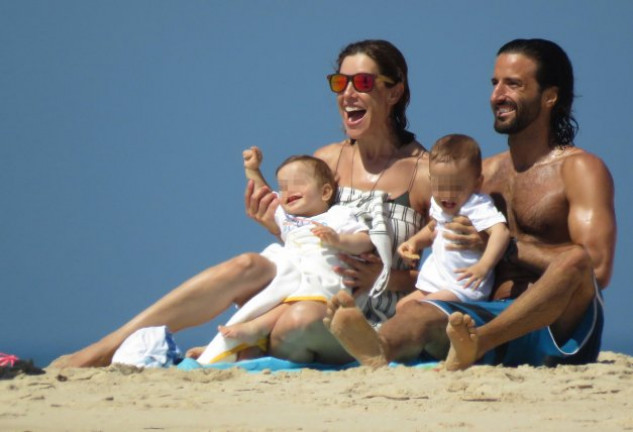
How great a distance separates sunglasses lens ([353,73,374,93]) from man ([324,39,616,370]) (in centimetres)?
61

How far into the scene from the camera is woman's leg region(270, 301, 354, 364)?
18.7 feet

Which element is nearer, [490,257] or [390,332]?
[390,332]

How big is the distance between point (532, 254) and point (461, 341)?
0.87 meters

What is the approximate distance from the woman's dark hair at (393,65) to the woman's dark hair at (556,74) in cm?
52

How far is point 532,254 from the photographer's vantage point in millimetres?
5762

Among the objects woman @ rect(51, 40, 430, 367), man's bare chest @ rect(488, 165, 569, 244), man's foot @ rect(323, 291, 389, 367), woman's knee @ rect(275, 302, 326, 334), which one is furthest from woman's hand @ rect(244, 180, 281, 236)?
man's bare chest @ rect(488, 165, 569, 244)

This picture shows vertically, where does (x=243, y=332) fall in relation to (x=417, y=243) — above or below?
below

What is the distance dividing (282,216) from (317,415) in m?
1.81

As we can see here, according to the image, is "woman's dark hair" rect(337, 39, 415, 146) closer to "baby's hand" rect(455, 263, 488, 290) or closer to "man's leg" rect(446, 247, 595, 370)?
"baby's hand" rect(455, 263, 488, 290)

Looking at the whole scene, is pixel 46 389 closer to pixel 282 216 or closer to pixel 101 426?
pixel 101 426

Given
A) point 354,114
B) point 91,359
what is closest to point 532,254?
point 354,114

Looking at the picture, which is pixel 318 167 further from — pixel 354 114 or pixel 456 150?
pixel 456 150

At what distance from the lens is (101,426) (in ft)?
13.9

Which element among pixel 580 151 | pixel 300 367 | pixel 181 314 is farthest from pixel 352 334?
pixel 580 151
